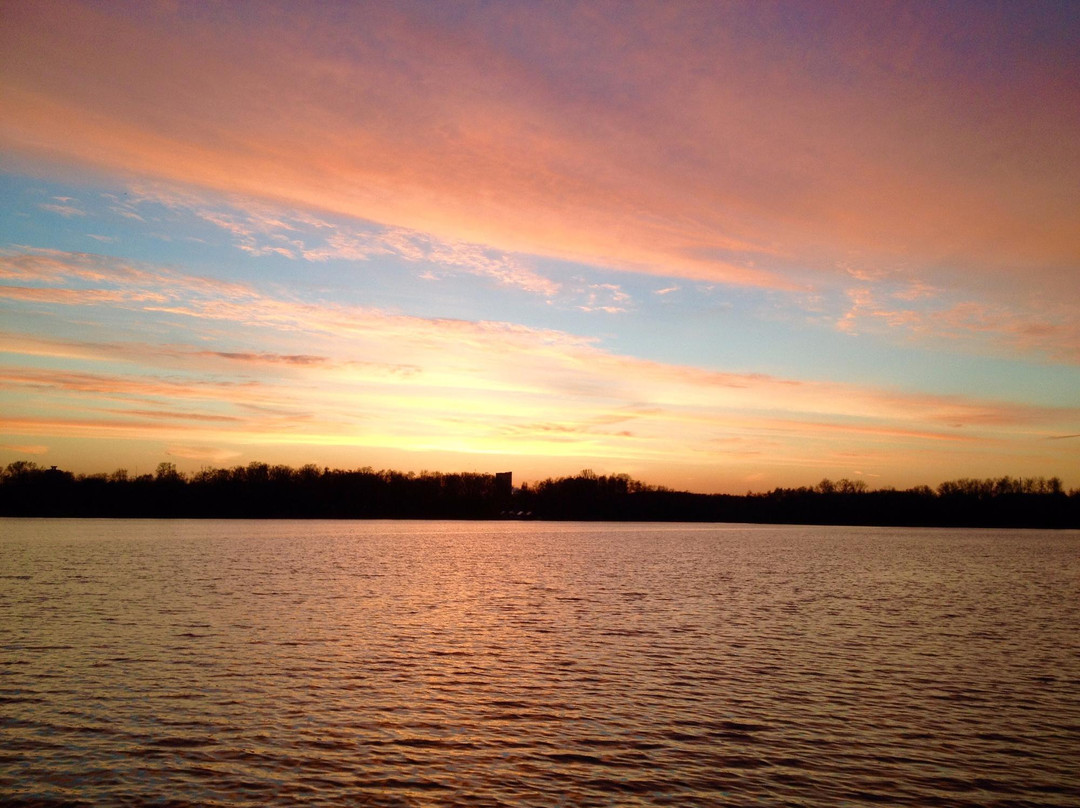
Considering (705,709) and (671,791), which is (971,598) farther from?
(671,791)

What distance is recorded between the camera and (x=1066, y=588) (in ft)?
212

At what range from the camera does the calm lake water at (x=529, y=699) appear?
1702cm

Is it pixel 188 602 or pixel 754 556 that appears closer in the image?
pixel 188 602

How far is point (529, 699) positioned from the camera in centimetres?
2453

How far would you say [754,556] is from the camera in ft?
361

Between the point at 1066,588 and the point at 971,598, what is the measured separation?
16.1 meters

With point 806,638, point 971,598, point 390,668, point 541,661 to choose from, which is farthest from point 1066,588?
point 390,668

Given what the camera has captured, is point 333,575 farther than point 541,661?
Yes

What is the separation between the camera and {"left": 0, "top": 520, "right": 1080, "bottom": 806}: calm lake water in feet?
55.8

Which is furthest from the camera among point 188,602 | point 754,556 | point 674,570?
point 754,556

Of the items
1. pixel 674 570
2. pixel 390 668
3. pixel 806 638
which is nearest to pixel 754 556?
pixel 674 570

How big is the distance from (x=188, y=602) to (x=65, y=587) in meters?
13.5

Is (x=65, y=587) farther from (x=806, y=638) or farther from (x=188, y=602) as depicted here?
(x=806, y=638)

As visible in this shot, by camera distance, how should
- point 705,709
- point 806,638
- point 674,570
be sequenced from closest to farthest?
1. point 705,709
2. point 806,638
3. point 674,570
